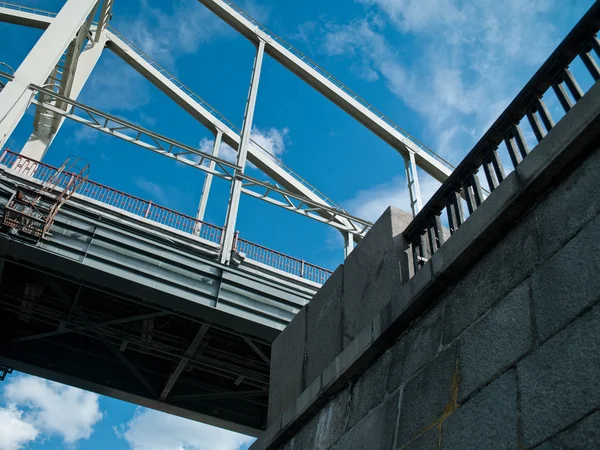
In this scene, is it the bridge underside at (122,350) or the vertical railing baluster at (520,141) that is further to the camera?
the bridge underside at (122,350)

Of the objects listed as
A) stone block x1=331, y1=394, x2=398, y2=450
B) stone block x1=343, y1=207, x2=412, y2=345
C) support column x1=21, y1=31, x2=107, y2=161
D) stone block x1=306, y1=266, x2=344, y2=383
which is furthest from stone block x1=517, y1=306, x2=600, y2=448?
support column x1=21, y1=31, x2=107, y2=161

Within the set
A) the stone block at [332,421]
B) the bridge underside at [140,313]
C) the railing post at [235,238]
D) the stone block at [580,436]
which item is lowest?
the stone block at [580,436]

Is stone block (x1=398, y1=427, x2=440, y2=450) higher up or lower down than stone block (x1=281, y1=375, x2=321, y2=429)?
lower down

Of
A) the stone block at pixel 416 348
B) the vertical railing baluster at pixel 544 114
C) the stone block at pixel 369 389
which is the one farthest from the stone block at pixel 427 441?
the vertical railing baluster at pixel 544 114

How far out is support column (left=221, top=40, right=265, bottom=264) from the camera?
14141 mm

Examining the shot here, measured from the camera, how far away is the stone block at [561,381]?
Answer: 2.60m

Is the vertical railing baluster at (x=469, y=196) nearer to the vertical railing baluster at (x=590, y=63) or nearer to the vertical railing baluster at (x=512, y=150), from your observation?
the vertical railing baluster at (x=512, y=150)

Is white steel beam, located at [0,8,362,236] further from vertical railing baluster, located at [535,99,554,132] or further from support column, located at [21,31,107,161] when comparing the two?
vertical railing baluster, located at [535,99,554,132]

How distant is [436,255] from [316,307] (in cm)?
201

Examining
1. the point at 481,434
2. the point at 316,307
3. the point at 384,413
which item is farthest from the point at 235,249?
the point at 481,434

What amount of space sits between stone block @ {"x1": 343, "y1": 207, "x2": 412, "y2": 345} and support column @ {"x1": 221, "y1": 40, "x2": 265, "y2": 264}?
8.81m

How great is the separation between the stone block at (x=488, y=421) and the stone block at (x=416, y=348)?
587 millimetres

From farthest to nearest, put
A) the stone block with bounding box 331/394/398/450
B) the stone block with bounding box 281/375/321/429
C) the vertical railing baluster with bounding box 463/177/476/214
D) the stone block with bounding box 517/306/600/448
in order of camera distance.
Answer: the stone block with bounding box 281/375/321/429 < the vertical railing baluster with bounding box 463/177/476/214 < the stone block with bounding box 331/394/398/450 < the stone block with bounding box 517/306/600/448

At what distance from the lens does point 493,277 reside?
354cm
